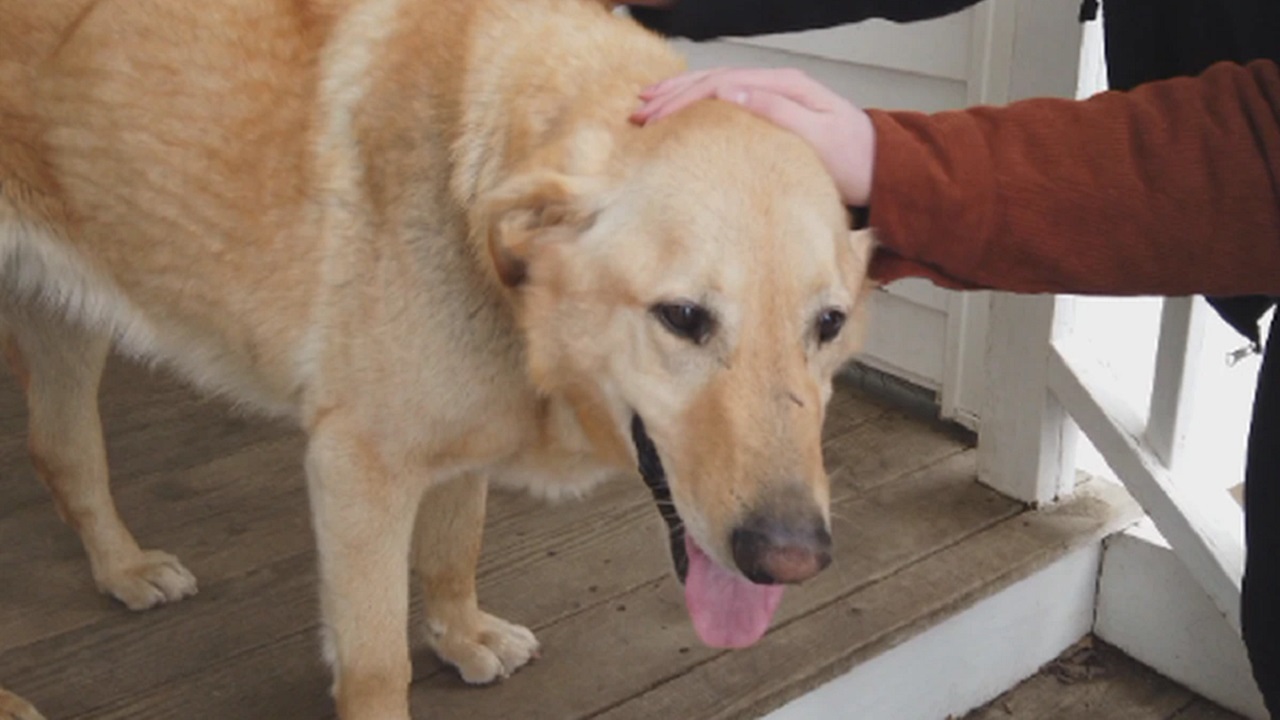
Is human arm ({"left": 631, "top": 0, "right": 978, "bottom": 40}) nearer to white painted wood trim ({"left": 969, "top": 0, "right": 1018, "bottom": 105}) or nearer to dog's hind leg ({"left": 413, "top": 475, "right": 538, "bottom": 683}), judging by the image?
white painted wood trim ({"left": 969, "top": 0, "right": 1018, "bottom": 105})

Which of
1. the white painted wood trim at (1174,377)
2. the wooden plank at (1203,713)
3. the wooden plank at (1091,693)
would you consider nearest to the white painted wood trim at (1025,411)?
the white painted wood trim at (1174,377)

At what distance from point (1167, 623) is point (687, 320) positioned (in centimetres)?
150

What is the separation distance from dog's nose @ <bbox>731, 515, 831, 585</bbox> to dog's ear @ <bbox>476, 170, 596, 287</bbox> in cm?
39

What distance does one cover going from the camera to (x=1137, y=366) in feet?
8.48

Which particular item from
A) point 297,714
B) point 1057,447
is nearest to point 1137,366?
point 1057,447

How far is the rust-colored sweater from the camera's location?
4.34ft

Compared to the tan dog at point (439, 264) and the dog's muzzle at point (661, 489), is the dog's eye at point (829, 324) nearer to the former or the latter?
the tan dog at point (439, 264)

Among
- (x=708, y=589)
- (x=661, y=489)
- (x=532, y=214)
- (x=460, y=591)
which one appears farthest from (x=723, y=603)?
(x=460, y=591)

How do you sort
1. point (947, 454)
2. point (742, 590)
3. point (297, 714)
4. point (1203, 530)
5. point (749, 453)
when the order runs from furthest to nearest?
point (947, 454) < point (1203, 530) < point (297, 714) < point (742, 590) < point (749, 453)

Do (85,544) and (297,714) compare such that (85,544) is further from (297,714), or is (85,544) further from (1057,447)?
(1057,447)

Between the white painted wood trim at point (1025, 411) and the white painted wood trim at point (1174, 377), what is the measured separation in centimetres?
22

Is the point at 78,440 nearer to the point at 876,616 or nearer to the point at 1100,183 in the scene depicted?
the point at 876,616

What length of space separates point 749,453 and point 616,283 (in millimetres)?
242

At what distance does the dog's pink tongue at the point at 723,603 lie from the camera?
1.46 m
